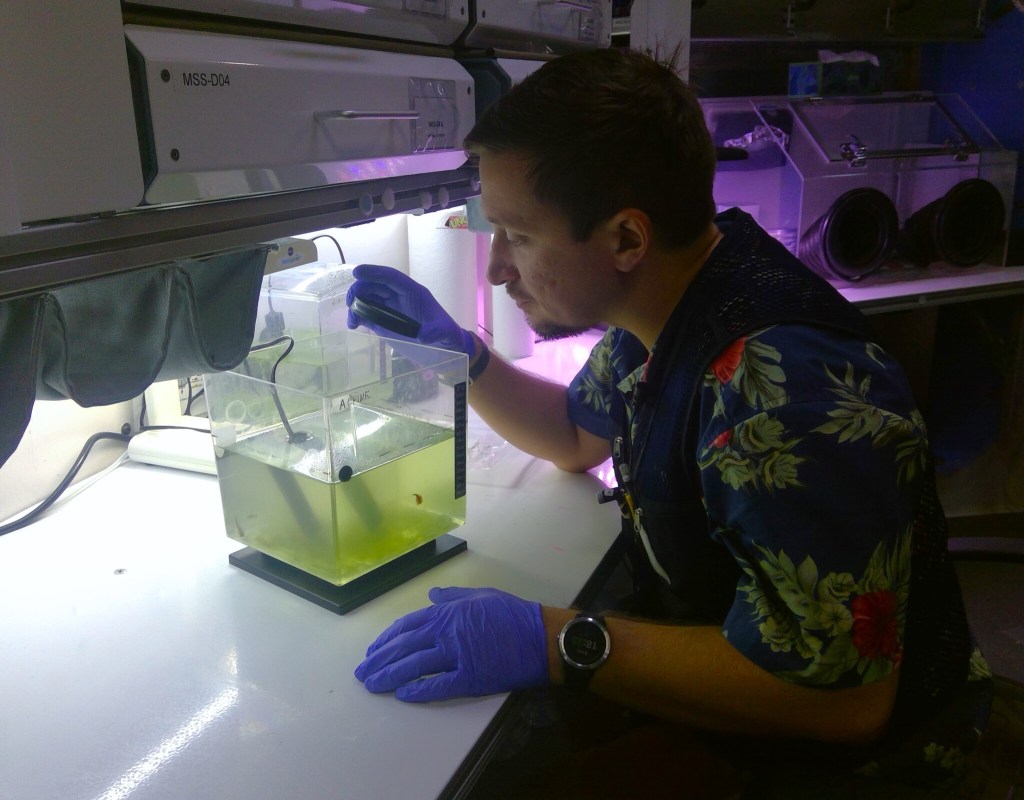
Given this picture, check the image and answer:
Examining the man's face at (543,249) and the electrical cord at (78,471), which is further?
the electrical cord at (78,471)

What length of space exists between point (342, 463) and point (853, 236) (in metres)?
2.03

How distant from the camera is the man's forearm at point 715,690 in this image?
0.94m

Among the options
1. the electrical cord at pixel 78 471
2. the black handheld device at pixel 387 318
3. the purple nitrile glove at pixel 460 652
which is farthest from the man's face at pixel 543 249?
the electrical cord at pixel 78 471

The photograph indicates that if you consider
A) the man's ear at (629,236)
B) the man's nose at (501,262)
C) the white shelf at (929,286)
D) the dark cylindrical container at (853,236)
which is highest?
the man's ear at (629,236)

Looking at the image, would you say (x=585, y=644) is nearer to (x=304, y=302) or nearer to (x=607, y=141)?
(x=607, y=141)

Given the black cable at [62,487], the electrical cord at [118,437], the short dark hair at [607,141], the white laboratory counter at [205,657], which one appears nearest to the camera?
the white laboratory counter at [205,657]

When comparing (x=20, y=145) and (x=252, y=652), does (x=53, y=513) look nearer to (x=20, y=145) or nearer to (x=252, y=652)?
(x=252, y=652)

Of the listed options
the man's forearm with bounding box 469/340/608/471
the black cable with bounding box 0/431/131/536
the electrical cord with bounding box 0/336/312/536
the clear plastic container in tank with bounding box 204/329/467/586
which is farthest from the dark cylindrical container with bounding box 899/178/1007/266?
the black cable with bounding box 0/431/131/536

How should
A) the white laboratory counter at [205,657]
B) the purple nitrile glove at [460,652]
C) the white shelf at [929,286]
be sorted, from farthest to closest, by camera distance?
the white shelf at [929,286] → the purple nitrile glove at [460,652] → the white laboratory counter at [205,657]

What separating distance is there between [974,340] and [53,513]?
2.84 m

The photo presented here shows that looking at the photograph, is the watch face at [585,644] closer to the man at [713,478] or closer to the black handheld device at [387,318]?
the man at [713,478]

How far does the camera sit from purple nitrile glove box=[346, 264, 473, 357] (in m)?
1.48

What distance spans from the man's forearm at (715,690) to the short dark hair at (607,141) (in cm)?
50

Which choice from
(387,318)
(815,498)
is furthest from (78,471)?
(815,498)
